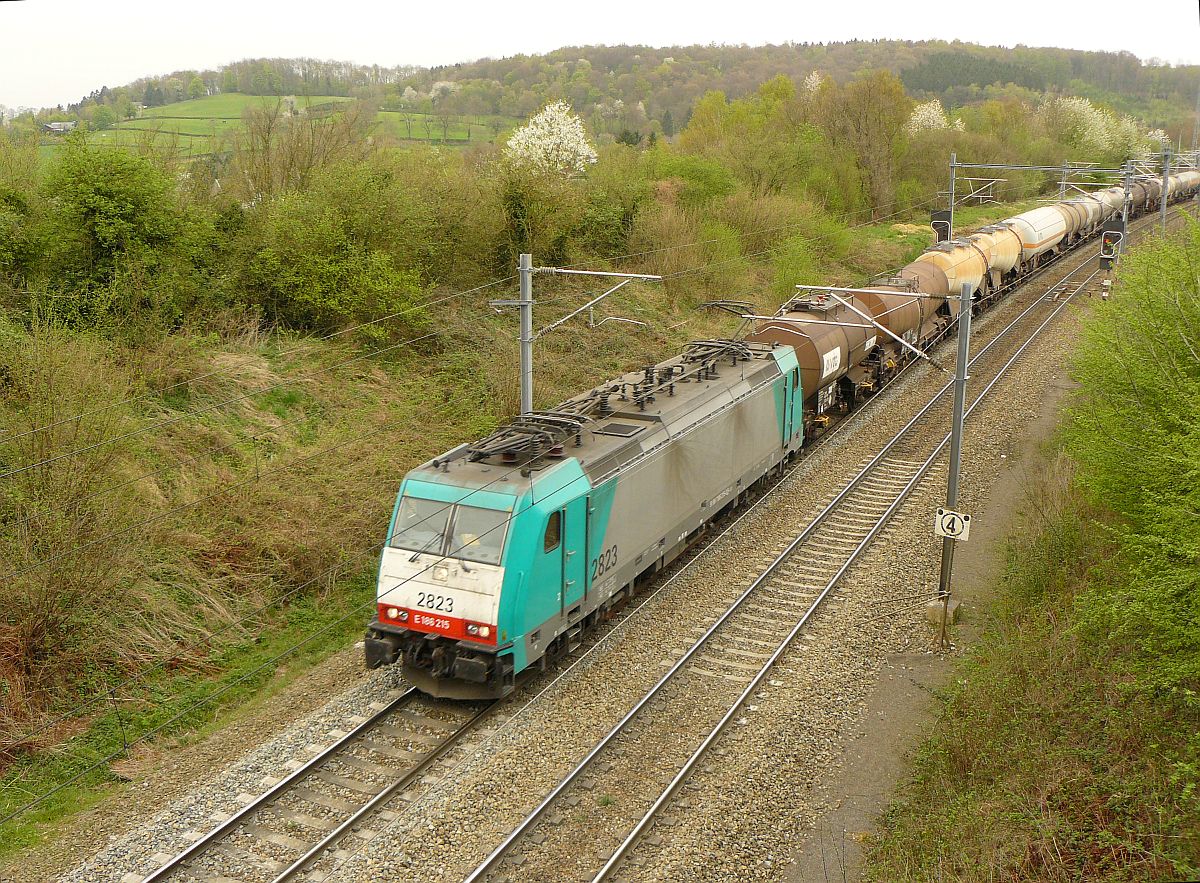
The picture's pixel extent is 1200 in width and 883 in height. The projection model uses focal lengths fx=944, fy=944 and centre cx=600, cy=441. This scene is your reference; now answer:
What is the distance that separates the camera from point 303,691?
13.5 metres

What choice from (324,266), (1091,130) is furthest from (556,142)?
(1091,130)

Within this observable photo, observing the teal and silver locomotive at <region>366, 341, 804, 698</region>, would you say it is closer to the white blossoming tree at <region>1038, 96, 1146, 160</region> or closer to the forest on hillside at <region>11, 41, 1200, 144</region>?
the forest on hillside at <region>11, 41, 1200, 144</region>

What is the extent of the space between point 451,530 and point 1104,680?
322 inches

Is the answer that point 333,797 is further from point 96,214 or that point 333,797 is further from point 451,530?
point 96,214

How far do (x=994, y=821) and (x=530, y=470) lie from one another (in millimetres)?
6751

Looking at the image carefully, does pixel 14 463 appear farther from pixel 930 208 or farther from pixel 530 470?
pixel 930 208

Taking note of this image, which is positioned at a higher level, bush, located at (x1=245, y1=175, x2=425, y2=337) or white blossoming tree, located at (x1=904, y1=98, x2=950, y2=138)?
white blossoming tree, located at (x1=904, y1=98, x2=950, y2=138)

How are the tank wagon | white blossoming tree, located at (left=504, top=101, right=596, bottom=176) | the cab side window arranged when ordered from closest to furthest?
the cab side window
the tank wagon
white blossoming tree, located at (left=504, top=101, right=596, bottom=176)

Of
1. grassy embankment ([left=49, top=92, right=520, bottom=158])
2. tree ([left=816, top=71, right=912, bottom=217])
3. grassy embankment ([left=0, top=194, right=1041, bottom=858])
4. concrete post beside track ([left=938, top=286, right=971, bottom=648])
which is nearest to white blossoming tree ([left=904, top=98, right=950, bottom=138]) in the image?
tree ([left=816, top=71, right=912, bottom=217])

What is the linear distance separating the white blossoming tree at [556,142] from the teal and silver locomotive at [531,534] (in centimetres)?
1939

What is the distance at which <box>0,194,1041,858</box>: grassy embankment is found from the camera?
1266cm

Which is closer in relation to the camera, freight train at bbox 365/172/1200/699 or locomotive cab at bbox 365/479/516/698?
locomotive cab at bbox 365/479/516/698

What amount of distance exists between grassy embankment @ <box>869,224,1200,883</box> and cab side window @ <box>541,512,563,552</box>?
5194 millimetres

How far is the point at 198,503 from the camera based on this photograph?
1555cm
